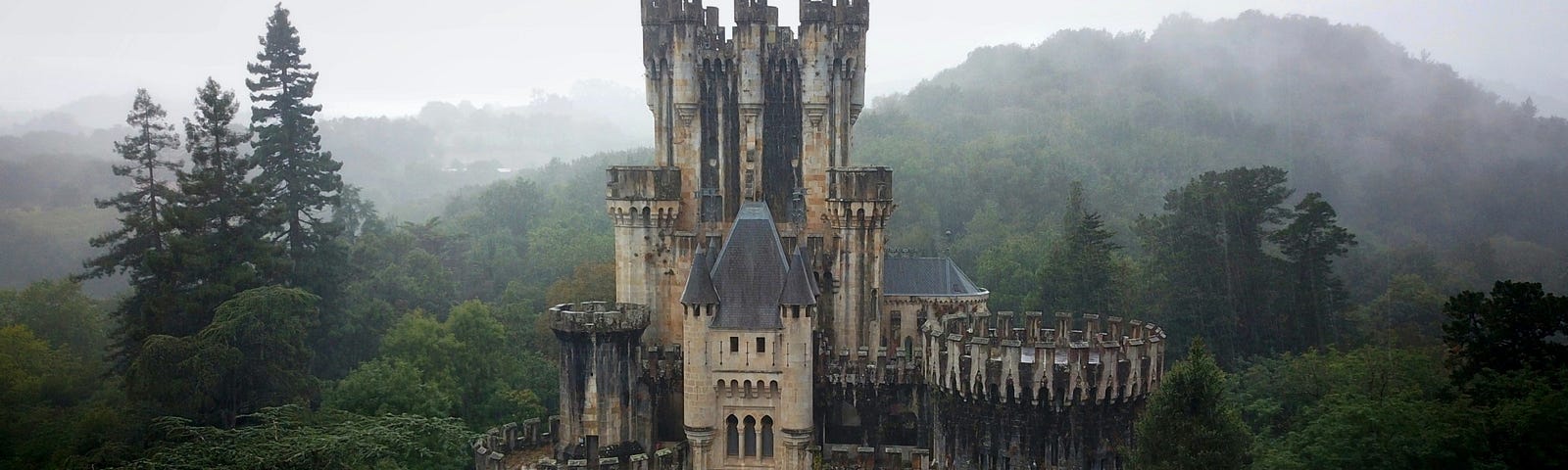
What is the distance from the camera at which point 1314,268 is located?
48.4 m

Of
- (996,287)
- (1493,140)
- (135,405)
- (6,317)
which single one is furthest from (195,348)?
(1493,140)

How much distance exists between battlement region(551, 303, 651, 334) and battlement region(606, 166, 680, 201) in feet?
13.6

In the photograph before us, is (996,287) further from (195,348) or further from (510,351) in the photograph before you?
(195,348)

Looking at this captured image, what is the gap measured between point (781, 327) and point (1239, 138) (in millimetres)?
87907

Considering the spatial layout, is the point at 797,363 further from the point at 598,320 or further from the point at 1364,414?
the point at 1364,414

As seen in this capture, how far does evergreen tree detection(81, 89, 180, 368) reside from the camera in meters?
38.8

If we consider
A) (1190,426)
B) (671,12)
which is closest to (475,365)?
(671,12)

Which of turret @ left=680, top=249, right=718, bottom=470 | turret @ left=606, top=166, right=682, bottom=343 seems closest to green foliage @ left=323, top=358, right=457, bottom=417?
turret @ left=606, top=166, right=682, bottom=343

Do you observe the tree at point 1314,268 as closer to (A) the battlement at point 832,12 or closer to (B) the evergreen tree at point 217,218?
(A) the battlement at point 832,12

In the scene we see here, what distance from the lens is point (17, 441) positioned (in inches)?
1321

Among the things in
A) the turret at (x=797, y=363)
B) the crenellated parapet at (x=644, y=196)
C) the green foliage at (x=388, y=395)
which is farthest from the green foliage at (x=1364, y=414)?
the green foliage at (x=388, y=395)

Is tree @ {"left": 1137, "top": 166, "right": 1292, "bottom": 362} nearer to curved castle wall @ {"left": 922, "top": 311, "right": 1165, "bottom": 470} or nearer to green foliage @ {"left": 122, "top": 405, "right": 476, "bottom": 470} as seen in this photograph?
curved castle wall @ {"left": 922, "top": 311, "right": 1165, "bottom": 470}

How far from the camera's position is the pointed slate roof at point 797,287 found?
31500mm

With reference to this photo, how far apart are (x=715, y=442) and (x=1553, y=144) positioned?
2383 inches
